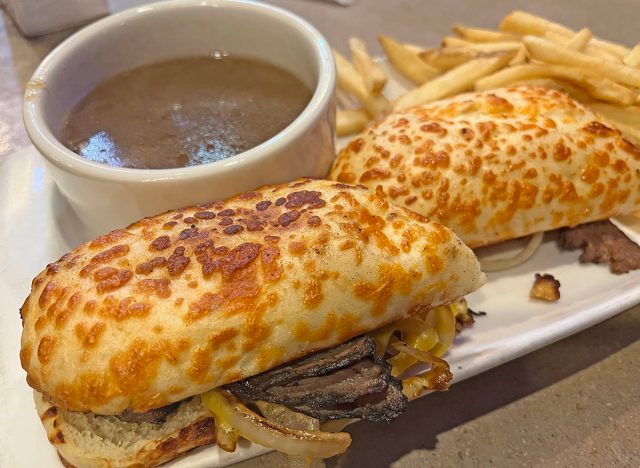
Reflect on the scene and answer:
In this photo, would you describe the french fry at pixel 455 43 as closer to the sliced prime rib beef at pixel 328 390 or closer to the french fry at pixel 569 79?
the french fry at pixel 569 79

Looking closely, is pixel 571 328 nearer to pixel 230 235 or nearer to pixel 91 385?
pixel 230 235

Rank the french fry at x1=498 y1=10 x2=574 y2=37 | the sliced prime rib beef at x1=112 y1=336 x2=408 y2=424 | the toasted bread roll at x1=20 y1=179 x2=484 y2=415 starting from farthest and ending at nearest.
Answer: the french fry at x1=498 y1=10 x2=574 y2=37 < the sliced prime rib beef at x1=112 y1=336 x2=408 y2=424 < the toasted bread roll at x1=20 y1=179 x2=484 y2=415

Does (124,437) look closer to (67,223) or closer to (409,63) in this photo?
(67,223)

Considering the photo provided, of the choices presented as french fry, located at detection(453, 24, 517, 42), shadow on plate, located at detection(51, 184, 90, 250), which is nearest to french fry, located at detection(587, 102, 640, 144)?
french fry, located at detection(453, 24, 517, 42)

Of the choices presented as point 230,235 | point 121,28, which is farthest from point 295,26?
point 230,235

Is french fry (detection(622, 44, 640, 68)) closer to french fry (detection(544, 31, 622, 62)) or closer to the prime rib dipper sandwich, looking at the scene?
french fry (detection(544, 31, 622, 62))

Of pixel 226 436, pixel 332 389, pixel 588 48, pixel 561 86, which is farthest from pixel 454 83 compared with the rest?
pixel 226 436

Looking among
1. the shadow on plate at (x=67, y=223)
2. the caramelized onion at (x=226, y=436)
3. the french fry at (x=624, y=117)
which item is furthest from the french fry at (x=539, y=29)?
the caramelized onion at (x=226, y=436)

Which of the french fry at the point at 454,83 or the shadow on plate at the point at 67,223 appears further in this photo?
the french fry at the point at 454,83
